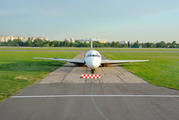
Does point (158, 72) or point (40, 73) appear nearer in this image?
point (40, 73)

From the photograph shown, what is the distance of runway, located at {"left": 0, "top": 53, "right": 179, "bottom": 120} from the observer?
840 cm

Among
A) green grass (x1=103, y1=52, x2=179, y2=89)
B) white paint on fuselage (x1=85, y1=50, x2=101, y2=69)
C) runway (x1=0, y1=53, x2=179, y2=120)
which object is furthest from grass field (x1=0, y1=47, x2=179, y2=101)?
white paint on fuselage (x1=85, y1=50, x2=101, y2=69)

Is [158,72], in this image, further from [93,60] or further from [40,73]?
[40,73]

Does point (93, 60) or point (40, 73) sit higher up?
point (93, 60)
